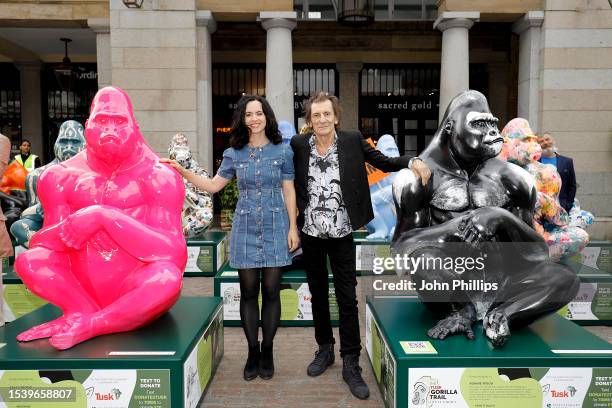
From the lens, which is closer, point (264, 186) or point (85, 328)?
point (85, 328)

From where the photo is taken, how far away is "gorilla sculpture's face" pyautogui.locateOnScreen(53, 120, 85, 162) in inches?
177

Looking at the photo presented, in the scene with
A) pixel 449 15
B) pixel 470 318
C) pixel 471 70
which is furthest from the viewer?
pixel 471 70

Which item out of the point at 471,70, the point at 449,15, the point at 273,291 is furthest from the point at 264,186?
the point at 471,70

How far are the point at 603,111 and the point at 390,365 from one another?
8.30m

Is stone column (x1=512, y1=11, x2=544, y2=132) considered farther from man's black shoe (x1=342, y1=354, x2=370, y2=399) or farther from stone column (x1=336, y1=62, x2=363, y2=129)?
man's black shoe (x1=342, y1=354, x2=370, y2=399)

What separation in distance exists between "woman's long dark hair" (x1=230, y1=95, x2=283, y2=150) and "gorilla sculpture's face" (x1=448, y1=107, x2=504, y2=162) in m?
1.12

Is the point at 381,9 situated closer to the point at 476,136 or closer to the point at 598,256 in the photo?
the point at 598,256

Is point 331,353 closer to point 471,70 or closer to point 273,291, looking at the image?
point 273,291

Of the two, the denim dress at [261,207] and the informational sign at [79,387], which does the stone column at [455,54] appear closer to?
the denim dress at [261,207]

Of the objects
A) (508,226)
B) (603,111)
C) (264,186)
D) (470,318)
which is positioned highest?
(603,111)

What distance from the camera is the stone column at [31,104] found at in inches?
543

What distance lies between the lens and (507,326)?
2.92 m

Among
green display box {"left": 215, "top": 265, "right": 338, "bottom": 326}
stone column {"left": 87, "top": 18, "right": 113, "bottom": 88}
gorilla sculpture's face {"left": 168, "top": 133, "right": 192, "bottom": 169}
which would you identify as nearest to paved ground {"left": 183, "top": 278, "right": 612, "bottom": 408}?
green display box {"left": 215, "top": 265, "right": 338, "bottom": 326}

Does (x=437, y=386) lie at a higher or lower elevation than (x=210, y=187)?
lower
